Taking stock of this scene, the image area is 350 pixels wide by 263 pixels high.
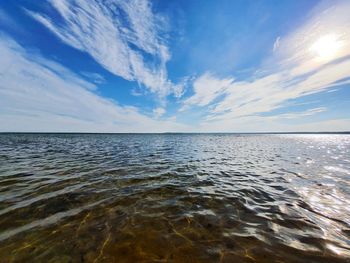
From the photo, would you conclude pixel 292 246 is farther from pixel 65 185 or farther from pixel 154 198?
pixel 65 185

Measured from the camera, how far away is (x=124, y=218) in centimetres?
543

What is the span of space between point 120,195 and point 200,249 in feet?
14.8

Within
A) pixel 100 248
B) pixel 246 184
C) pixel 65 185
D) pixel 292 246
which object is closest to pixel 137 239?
pixel 100 248

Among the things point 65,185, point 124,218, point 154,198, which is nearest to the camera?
point 124,218

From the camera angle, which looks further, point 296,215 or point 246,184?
point 246,184

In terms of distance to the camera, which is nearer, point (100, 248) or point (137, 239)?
point (100, 248)

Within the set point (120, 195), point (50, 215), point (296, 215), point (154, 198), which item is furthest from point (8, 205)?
point (296, 215)

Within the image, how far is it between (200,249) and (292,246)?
7.53ft

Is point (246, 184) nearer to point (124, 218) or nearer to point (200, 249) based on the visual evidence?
point (200, 249)

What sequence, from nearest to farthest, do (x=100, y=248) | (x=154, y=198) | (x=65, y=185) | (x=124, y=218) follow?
1. (x=100, y=248)
2. (x=124, y=218)
3. (x=154, y=198)
4. (x=65, y=185)

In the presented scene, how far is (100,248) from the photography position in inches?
157

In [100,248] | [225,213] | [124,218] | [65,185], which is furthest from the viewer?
[65,185]

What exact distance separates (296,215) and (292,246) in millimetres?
1979

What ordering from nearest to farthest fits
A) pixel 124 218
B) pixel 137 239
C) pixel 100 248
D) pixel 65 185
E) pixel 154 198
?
1. pixel 100 248
2. pixel 137 239
3. pixel 124 218
4. pixel 154 198
5. pixel 65 185
